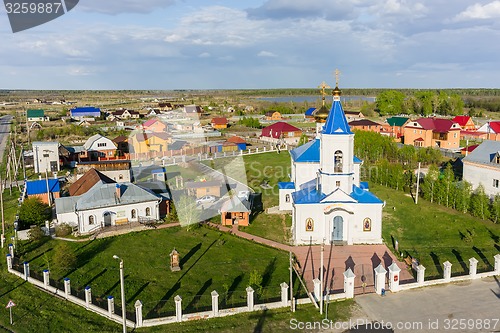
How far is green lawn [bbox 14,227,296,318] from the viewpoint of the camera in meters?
17.3

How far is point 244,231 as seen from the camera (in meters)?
25.0

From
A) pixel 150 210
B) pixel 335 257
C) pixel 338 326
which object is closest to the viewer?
pixel 338 326

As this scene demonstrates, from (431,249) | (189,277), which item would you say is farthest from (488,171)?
(189,277)

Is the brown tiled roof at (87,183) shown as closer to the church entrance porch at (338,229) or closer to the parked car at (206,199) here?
the parked car at (206,199)

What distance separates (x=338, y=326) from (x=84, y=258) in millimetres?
12753

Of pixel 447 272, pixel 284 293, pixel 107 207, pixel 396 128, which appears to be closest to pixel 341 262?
pixel 447 272

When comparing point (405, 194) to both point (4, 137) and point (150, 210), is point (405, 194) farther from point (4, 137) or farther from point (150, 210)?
point (4, 137)

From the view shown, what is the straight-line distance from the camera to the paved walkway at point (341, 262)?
18.3 metres

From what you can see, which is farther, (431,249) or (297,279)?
(431,249)

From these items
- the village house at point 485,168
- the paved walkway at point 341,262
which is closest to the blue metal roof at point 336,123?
the paved walkway at point 341,262

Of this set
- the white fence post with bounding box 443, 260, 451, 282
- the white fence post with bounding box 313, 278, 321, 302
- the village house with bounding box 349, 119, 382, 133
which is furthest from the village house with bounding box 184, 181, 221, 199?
the village house with bounding box 349, 119, 382, 133

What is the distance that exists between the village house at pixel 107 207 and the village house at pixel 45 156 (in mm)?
17794

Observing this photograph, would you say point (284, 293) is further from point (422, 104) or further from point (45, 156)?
point (422, 104)

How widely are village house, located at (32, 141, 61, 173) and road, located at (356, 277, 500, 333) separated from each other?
3463 cm
